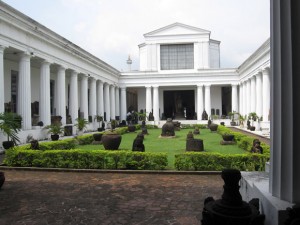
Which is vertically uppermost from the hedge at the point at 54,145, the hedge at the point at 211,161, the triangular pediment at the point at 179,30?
the triangular pediment at the point at 179,30

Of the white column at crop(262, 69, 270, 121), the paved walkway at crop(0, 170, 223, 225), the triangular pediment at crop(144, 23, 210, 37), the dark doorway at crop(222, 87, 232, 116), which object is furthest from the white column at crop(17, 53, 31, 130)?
the dark doorway at crop(222, 87, 232, 116)

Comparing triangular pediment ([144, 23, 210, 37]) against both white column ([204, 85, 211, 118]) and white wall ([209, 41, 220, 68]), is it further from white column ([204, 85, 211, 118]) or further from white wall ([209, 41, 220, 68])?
white column ([204, 85, 211, 118])

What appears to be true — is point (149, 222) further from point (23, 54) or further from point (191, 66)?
point (191, 66)

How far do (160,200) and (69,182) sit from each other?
3.35 m

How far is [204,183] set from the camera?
8.80 m

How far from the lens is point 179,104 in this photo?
4912 cm

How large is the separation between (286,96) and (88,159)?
916 cm

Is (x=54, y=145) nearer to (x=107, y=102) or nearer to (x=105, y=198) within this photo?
(x=105, y=198)

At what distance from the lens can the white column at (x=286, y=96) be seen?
306 cm

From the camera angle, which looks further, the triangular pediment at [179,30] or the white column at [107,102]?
the triangular pediment at [179,30]

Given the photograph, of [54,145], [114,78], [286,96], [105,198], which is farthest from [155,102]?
[286,96]

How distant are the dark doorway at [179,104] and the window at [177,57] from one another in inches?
261

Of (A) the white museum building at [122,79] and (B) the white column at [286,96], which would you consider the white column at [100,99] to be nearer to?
(A) the white museum building at [122,79]

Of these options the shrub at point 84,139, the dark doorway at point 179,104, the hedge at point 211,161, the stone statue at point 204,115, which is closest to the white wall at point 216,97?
the dark doorway at point 179,104
